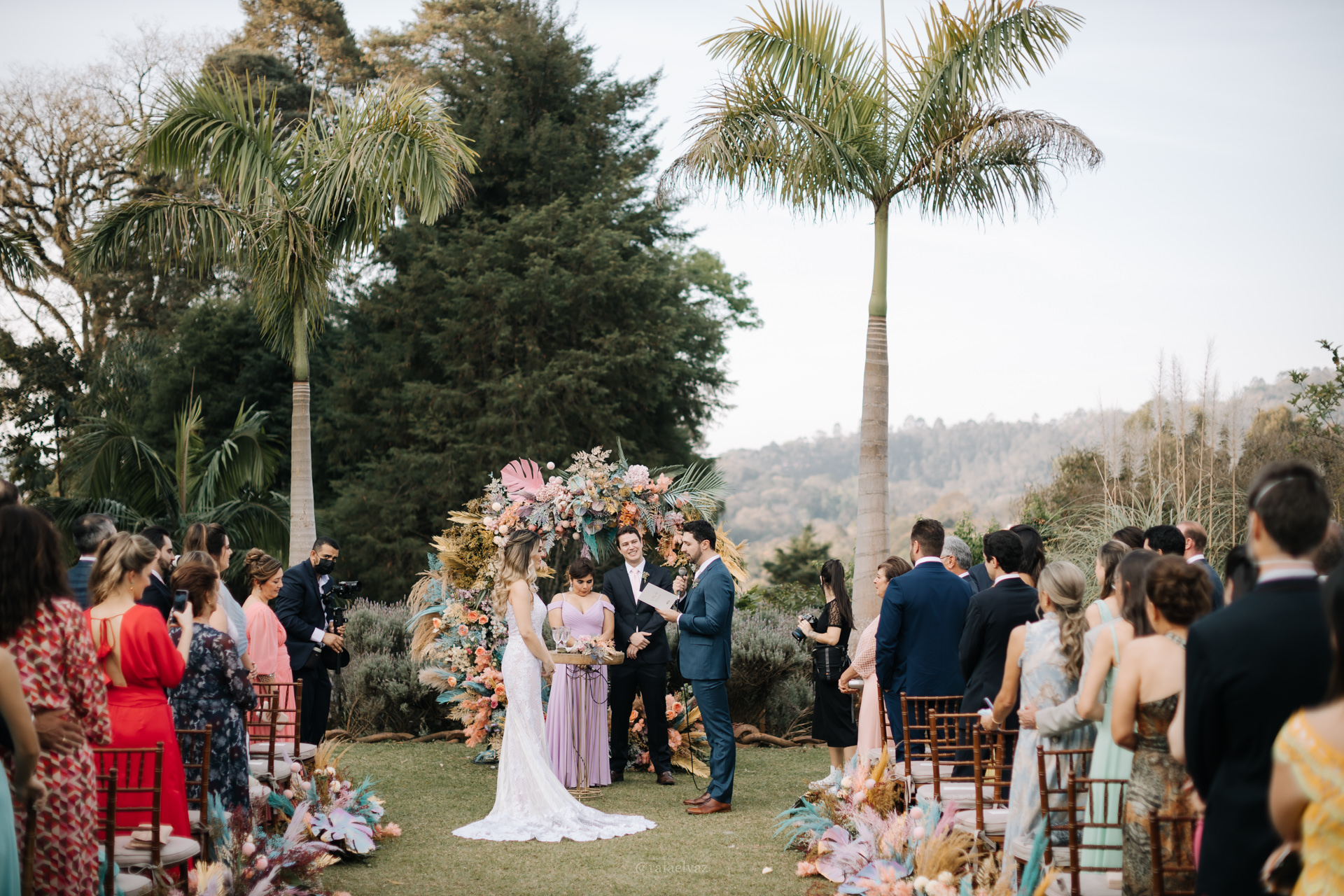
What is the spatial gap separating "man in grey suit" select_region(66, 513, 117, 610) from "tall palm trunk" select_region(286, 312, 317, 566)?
6.57 m

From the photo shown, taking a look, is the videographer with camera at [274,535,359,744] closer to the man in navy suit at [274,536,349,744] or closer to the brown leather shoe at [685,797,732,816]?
the man in navy suit at [274,536,349,744]

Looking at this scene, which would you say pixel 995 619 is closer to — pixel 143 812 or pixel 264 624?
pixel 143 812

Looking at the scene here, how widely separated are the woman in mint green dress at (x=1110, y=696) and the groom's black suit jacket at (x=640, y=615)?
17.2ft

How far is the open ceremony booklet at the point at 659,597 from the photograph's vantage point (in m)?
8.13

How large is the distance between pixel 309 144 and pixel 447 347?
406 inches

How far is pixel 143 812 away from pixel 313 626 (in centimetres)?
388

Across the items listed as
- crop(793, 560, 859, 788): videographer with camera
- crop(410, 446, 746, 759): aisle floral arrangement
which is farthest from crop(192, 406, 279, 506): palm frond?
crop(793, 560, 859, 788): videographer with camera

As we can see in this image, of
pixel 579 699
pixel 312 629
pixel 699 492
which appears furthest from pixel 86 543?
pixel 699 492

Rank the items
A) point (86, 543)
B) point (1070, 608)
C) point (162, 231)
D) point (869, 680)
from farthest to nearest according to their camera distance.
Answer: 1. point (162, 231)
2. point (869, 680)
3. point (86, 543)
4. point (1070, 608)

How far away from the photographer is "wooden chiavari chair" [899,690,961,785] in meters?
5.86

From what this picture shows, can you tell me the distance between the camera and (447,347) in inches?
866

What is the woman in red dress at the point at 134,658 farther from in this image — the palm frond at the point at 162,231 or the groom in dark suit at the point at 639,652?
the palm frond at the point at 162,231

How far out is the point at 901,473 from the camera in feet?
234

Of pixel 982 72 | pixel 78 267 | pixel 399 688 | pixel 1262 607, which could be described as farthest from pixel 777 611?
pixel 1262 607
